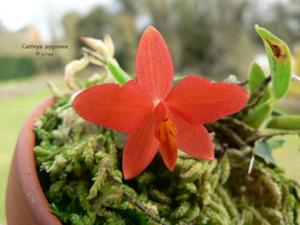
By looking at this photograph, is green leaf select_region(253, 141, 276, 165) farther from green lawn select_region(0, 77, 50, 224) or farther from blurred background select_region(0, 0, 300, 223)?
blurred background select_region(0, 0, 300, 223)

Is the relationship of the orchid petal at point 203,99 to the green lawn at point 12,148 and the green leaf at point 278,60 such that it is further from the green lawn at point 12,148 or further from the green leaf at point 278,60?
the green lawn at point 12,148

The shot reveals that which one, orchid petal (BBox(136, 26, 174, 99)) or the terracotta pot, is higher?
orchid petal (BBox(136, 26, 174, 99))

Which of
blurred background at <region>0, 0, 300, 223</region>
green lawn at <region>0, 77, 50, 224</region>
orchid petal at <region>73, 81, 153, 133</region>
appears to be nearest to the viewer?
orchid petal at <region>73, 81, 153, 133</region>

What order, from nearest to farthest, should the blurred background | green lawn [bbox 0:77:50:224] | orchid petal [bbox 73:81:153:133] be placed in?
1. orchid petal [bbox 73:81:153:133]
2. green lawn [bbox 0:77:50:224]
3. the blurred background

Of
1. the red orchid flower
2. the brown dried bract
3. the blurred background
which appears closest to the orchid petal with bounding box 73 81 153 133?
the red orchid flower

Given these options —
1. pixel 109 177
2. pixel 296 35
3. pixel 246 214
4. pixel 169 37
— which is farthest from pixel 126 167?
pixel 169 37

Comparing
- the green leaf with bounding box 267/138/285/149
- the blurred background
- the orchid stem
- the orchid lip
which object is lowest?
the blurred background

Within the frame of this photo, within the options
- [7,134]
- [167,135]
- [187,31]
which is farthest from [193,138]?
[187,31]

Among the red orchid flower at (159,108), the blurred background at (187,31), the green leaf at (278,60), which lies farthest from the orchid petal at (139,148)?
the blurred background at (187,31)
